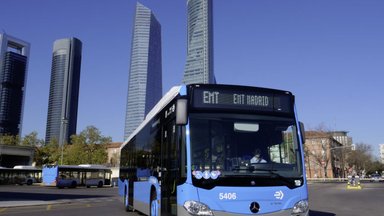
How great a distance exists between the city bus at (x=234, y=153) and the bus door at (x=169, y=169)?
0.02 metres

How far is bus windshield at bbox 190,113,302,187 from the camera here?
745cm

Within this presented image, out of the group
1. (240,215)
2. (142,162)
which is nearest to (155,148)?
(142,162)

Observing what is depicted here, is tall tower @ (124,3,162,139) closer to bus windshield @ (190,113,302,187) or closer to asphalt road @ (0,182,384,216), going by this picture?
asphalt road @ (0,182,384,216)

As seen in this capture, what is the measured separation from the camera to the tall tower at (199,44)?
152 m

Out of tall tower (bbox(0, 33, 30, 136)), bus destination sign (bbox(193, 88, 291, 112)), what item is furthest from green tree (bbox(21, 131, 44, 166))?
bus destination sign (bbox(193, 88, 291, 112))

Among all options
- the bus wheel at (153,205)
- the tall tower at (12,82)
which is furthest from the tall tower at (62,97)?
the bus wheel at (153,205)

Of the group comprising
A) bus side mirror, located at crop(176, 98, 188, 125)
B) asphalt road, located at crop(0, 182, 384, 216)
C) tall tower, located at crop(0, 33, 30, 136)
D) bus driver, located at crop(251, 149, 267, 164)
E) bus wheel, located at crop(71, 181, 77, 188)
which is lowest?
asphalt road, located at crop(0, 182, 384, 216)

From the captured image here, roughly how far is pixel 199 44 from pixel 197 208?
154 metres

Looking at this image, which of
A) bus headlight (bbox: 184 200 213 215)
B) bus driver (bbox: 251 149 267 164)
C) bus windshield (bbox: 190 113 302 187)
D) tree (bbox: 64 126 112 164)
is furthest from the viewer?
tree (bbox: 64 126 112 164)

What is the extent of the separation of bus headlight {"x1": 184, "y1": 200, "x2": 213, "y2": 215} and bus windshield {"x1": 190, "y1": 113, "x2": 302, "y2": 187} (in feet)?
1.19

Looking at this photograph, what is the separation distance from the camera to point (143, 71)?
17975 centimetres

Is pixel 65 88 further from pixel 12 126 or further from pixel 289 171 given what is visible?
pixel 289 171

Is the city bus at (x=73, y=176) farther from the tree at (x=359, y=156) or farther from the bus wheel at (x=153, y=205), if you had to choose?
the tree at (x=359, y=156)

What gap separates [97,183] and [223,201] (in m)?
49.0
